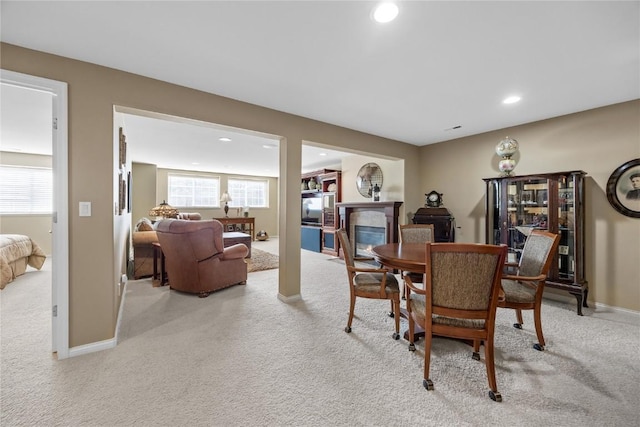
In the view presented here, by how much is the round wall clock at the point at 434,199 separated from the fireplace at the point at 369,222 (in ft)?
1.64

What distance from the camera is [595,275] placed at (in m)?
3.17

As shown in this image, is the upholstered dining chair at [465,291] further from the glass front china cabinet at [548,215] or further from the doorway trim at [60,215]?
the doorway trim at [60,215]

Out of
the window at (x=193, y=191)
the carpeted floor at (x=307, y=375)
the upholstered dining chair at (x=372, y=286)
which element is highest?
the window at (x=193, y=191)

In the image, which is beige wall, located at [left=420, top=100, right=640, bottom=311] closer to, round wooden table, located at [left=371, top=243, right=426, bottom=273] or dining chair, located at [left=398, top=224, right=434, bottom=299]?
dining chair, located at [left=398, top=224, right=434, bottom=299]

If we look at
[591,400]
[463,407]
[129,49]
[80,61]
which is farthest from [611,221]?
[80,61]

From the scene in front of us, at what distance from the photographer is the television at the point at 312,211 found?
7.44 meters

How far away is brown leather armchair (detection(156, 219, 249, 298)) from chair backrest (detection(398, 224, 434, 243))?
8.02 ft

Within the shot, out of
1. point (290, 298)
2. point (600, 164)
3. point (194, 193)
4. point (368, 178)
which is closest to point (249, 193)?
point (194, 193)

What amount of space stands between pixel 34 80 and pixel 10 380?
2108 millimetres

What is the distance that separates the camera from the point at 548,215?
3240 millimetres

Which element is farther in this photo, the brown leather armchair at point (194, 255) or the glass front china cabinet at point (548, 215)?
the brown leather armchair at point (194, 255)

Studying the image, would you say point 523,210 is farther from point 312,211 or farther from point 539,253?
point 312,211

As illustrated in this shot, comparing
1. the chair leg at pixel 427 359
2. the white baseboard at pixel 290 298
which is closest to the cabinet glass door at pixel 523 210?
the chair leg at pixel 427 359

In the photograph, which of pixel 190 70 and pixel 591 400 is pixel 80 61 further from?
pixel 591 400
